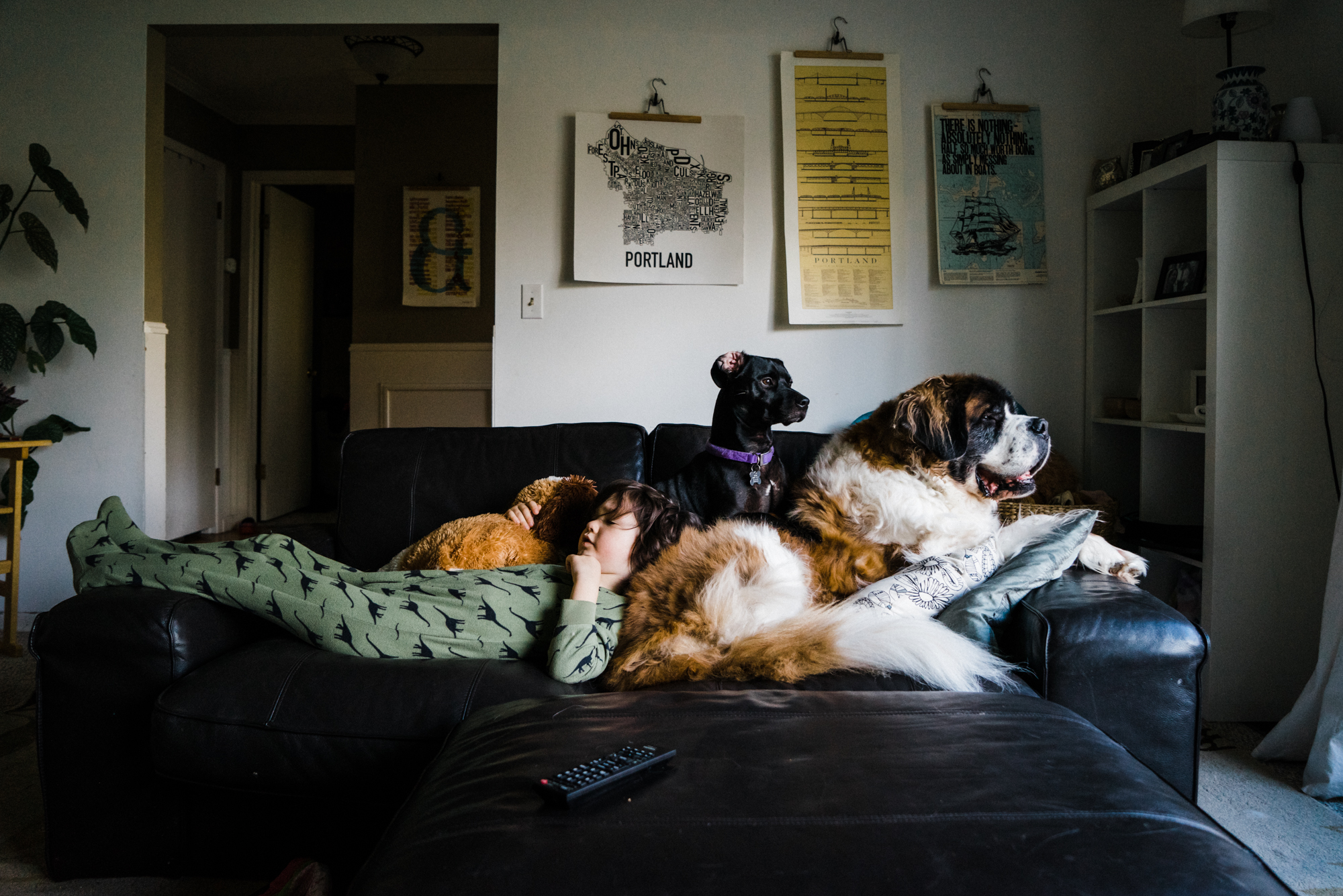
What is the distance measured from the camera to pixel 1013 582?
4.99 ft

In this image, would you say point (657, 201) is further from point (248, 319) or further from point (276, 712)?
point (248, 319)

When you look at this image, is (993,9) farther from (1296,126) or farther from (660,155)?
(660,155)

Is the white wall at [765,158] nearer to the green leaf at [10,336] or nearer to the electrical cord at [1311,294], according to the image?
the electrical cord at [1311,294]

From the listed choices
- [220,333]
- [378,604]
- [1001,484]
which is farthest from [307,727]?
[220,333]

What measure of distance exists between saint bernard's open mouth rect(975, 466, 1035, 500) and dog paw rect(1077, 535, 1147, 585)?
0.50 ft

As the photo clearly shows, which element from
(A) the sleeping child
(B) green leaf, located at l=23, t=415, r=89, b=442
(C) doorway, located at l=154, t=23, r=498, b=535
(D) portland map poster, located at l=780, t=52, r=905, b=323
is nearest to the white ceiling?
(C) doorway, located at l=154, t=23, r=498, b=535

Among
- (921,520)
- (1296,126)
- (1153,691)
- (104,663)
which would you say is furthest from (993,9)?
(104,663)

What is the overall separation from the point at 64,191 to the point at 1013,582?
3178 mm

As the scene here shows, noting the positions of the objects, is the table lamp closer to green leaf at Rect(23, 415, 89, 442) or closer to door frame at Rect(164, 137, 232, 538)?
green leaf at Rect(23, 415, 89, 442)

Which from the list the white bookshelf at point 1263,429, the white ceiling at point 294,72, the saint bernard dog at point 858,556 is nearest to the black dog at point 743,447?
the saint bernard dog at point 858,556

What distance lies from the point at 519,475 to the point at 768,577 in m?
0.89

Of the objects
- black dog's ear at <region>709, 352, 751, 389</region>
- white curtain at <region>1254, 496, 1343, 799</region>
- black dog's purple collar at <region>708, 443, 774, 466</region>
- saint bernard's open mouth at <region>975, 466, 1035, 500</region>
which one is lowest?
white curtain at <region>1254, 496, 1343, 799</region>

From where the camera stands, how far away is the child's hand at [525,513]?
1849 millimetres

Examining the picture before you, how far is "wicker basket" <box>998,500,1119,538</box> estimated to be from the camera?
204cm
